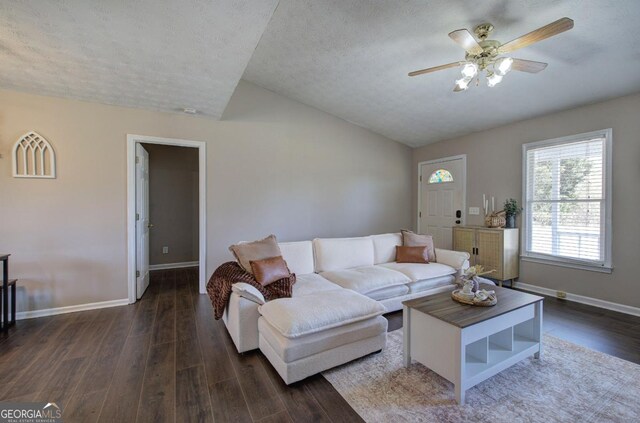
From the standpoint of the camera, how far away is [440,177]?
5.39m

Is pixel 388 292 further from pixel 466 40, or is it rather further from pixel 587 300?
pixel 587 300

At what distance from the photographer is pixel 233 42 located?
2.24 m

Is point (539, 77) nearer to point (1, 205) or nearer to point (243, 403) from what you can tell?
point (243, 403)

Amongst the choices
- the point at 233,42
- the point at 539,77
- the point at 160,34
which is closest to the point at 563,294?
the point at 539,77

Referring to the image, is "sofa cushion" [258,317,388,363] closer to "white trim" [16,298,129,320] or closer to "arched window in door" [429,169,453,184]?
"white trim" [16,298,129,320]

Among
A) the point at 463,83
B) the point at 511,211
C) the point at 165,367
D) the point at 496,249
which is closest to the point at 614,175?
the point at 511,211

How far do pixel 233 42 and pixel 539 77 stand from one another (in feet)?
10.7

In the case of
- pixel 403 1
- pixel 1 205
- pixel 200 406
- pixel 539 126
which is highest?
pixel 403 1

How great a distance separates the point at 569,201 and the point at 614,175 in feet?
1.69

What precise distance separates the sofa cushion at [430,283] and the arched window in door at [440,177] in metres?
2.24

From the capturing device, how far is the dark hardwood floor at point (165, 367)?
5.67 feet

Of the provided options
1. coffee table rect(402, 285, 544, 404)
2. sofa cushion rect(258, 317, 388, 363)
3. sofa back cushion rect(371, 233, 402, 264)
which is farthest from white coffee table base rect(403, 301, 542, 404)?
sofa back cushion rect(371, 233, 402, 264)

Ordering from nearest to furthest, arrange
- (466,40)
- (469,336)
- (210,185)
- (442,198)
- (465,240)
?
(469,336), (466,40), (210,185), (465,240), (442,198)

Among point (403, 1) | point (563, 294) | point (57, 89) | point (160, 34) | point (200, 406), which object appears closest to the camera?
point (200, 406)
